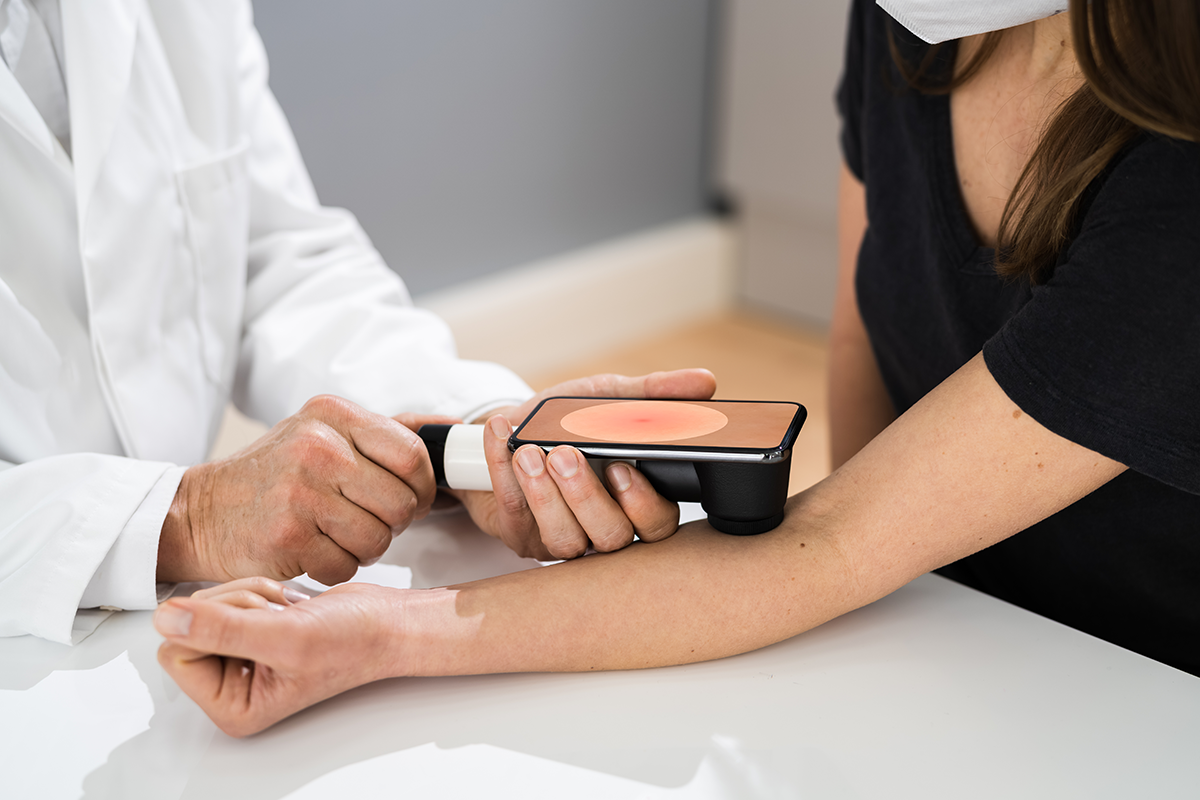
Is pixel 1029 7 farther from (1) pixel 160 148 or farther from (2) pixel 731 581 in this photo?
(1) pixel 160 148

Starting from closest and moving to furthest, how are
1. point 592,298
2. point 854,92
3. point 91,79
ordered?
point 91,79 < point 854,92 < point 592,298

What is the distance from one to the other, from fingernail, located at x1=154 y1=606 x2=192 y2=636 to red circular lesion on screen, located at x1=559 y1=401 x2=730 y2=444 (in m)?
0.22

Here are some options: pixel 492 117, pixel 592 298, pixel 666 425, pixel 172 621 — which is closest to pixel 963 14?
pixel 666 425

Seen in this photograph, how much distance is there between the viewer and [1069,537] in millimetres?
675

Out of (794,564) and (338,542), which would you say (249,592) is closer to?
(338,542)

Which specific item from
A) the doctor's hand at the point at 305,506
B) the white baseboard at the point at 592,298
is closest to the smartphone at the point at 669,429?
the doctor's hand at the point at 305,506

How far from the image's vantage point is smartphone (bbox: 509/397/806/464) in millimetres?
522

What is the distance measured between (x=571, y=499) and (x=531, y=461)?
1.2 inches

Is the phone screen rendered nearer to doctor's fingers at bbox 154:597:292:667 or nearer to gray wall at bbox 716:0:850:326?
doctor's fingers at bbox 154:597:292:667

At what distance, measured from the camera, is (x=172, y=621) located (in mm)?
470

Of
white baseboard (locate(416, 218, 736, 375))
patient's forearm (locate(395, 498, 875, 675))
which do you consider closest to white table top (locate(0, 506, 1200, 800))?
patient's forearm (locate(395, 498, 875, 675))

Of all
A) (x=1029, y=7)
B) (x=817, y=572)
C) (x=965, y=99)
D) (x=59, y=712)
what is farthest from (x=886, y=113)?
(x=59, y=712)

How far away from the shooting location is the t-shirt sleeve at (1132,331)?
476 mm

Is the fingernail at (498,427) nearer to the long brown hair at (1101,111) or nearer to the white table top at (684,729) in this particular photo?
the white table top at (684,729)
